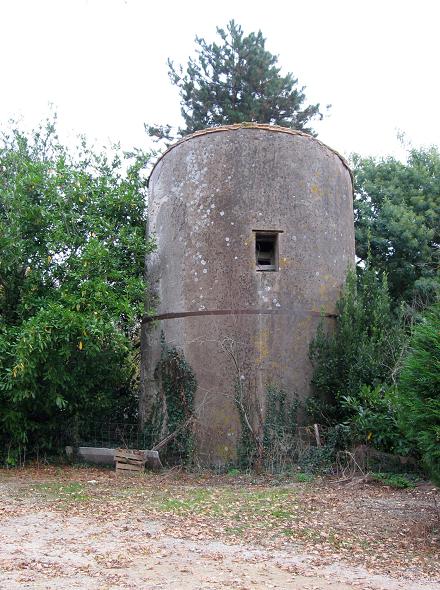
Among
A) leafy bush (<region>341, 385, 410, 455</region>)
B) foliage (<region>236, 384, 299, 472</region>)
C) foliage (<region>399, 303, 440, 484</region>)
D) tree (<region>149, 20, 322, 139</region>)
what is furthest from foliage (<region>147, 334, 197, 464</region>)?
tree (<region>149, 20, 322, 139</region>)

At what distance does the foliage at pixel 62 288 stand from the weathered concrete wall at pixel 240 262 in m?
0.88

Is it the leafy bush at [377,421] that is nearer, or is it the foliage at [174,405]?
the leafy bush at [377,421]

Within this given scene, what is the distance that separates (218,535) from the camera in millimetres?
6348

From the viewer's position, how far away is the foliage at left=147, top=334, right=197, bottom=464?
35.7 ft

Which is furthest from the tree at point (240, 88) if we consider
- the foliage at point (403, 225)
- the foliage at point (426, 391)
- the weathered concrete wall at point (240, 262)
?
the foliage at point (426, 391)

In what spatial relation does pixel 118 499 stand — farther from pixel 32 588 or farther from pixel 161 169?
pixel 161 169

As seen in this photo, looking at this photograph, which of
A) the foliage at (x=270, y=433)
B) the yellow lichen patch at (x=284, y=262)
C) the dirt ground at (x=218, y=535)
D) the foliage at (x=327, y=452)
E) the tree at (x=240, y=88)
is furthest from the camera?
the tree at (x=240, y=88)

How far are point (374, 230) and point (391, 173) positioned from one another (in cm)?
299

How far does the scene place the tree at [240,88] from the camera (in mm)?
27656

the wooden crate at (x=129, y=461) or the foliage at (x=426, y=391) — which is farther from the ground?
the foliage at (x=426, y=391)

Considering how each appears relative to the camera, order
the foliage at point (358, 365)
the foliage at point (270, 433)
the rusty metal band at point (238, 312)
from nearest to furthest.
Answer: the foliage at point (358, 365) → the foliage at point (270, 433) → the rusty metal band at point (238, 312)

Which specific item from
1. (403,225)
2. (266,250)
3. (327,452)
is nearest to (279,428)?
A: (327,452)

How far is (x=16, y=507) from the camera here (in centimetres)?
770

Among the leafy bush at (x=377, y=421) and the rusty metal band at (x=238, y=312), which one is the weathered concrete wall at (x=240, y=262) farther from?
the leafy bush at (x=377, y=421)
